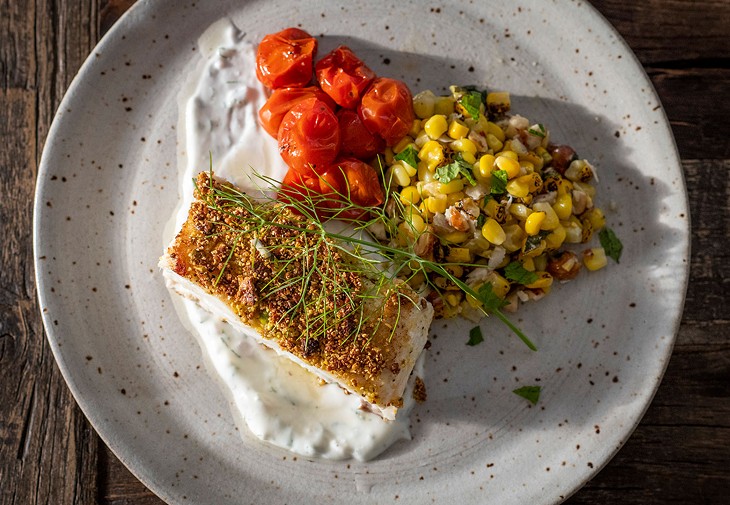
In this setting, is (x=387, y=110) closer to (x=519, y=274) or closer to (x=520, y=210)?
(x=520, y=210)

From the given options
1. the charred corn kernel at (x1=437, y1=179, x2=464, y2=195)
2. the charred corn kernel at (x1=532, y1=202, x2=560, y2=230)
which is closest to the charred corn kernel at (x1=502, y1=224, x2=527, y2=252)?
the charred corn kernel at (x1=532, y1=202, x2=560, y2=230)

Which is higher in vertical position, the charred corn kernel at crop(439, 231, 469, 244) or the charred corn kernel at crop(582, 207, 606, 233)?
the charred corn kernel at crop(439, 231, 469, 244)

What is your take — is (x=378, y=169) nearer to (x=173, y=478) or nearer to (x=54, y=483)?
(x=173, y=478)

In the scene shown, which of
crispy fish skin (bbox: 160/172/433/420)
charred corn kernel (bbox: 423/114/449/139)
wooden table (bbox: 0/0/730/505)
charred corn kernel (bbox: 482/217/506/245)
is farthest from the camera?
wooden table (bbox: 0/0/730/505)

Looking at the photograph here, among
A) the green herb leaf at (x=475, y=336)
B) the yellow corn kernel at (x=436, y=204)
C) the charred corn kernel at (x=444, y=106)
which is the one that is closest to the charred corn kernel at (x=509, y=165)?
the yellow corn kernel at (x=436, y=204)

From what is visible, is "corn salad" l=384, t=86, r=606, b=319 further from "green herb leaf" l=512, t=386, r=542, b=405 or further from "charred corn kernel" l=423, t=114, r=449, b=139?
"green herb leaf" l=512, t=386, r=542, b=405

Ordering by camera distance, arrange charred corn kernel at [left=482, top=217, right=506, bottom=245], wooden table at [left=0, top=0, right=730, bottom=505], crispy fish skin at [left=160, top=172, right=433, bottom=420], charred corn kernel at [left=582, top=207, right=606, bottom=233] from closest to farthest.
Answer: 1. crispy fish skin at [left=160, top=172, right=433, bottom=420]
2. charred corn kernel at [left=482, top=217, right=506, bottom=245]
3. charred corn kernel at [left=582, top=207, right=606, bottom=233]
4. wooden table at [left=0, top=0, right=730, bottom=505]

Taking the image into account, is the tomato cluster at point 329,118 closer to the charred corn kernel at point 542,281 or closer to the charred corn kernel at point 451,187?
the charred corn kernel at point 451,187
